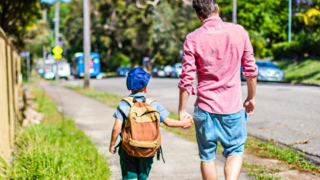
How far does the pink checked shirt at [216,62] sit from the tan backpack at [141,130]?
0.35 metres

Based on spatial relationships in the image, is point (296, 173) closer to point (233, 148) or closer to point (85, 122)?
point (233, 148)

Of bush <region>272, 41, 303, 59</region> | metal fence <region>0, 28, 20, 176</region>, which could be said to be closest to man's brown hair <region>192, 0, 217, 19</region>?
metal fence <region>0, 28, 20, 176</region>

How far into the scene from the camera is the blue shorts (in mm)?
2977

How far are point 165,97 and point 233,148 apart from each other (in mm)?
11292

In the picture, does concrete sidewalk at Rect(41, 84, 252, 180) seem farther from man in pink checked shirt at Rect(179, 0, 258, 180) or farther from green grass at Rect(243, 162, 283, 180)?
man in pink checked shirt at Rect(179, 0, 258, 180)

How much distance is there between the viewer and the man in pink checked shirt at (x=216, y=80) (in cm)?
294

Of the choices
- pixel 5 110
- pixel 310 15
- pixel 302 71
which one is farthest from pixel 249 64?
pixel 302 71

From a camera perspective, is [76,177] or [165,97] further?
[165,97]

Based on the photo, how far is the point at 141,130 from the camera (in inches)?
119

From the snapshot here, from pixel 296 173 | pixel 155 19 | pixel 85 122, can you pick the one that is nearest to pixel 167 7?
pixel 155 19

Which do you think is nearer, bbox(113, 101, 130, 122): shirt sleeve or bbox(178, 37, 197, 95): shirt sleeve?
bbox(178, 37, 197, 95): shirt sleeve

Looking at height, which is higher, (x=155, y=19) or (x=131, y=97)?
(x=155, y=19)

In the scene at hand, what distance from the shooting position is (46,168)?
4188 millimetres

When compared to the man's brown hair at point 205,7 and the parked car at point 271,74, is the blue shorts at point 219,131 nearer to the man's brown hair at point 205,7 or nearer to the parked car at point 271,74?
the man's brown hair at point 205,7
